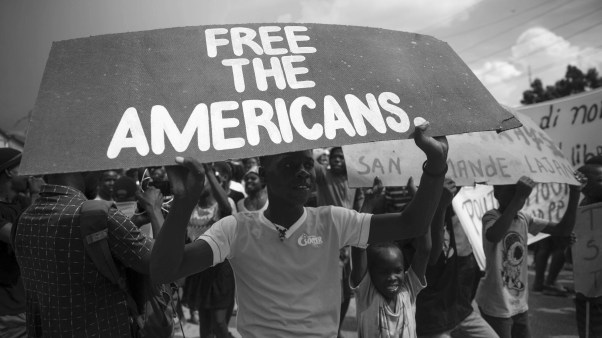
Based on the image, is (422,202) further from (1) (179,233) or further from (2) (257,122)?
(1) (179,233)

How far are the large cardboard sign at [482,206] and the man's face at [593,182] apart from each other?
2.89 feet

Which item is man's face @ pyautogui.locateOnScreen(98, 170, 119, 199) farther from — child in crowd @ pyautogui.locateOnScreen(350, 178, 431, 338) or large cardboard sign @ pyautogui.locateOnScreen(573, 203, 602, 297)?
large cardboard sign @ pyautogui.locateOnScreen(573, 203, 602, 297)

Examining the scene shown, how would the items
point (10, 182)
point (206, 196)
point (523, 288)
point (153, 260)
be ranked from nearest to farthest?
point (153, 260), point (10, 182), point (523, 288), point (206, 196)

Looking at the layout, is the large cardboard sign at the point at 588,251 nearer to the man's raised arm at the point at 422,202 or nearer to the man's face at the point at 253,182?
the man's raised arm at the point at 422,202

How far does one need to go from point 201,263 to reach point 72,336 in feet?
2.79

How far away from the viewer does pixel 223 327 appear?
14.3 feet

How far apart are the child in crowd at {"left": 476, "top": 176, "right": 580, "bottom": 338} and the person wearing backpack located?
250cm

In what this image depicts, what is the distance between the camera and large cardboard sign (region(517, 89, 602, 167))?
5840 mm

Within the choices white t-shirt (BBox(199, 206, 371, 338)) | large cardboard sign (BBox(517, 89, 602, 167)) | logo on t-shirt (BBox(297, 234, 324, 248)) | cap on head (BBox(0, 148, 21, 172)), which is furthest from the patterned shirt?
large cardboard sign (BBox(517, 89, 602, 167))

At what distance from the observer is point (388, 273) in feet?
9.26

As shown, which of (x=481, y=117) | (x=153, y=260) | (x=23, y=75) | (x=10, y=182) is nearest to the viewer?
(x=153, y=260)

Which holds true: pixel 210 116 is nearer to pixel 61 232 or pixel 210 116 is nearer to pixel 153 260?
pixel 153 260

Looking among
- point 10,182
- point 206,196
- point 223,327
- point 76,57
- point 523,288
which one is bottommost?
point 223,327

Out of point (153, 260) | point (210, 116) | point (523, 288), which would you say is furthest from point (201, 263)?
point (523, 288)
